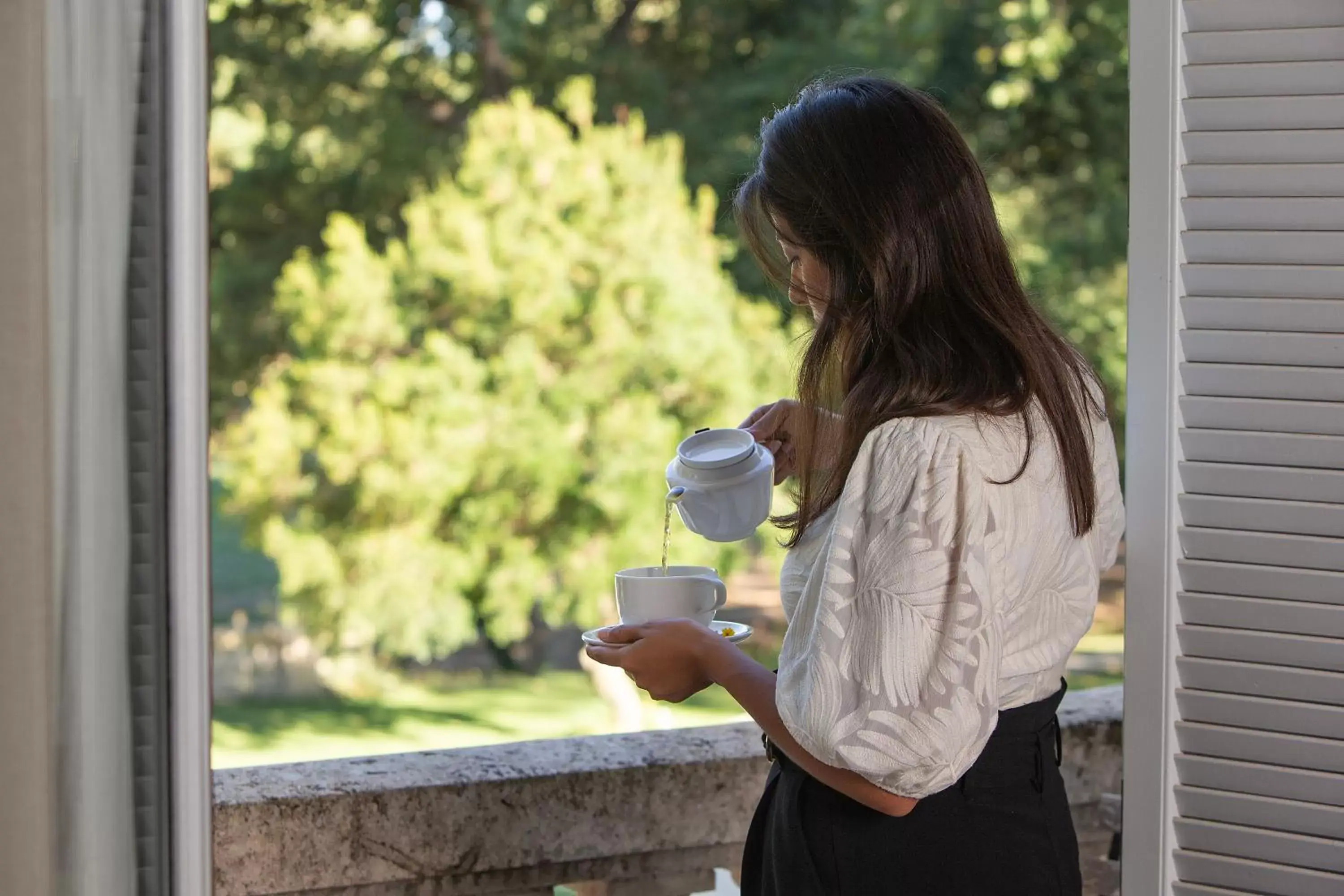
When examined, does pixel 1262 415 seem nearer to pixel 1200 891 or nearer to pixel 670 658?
pixel 1200 891

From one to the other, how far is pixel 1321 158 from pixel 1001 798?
63 centimetres

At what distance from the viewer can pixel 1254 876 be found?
1.27 meters

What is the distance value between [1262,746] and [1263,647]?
9 cm

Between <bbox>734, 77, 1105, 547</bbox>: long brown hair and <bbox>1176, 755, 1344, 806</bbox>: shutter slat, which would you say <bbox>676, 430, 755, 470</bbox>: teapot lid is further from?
<bbox>1176, 755, 1344, 806</bbox>: shutter slat

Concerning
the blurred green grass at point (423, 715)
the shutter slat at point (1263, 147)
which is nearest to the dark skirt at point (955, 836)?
the shutter slat at point (1263, 147)

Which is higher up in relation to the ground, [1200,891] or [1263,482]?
[1263,482]

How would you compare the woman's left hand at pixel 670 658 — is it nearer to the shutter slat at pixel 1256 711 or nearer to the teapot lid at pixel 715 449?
the teapot lid at pixel 715 449

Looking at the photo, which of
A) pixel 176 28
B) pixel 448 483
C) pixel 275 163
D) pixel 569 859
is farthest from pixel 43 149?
pixel 275 163

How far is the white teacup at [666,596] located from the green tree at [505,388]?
515cm

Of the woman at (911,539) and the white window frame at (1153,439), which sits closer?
the woman at (911,539)

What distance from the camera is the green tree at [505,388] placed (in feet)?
21.6

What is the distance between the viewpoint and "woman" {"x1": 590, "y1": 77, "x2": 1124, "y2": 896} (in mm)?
947

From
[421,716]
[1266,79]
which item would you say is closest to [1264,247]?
[1266,79]

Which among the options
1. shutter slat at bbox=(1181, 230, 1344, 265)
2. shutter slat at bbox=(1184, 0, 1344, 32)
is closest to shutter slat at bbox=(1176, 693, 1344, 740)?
shutter slat at bbox=(1181, 230, 1344, 265)
